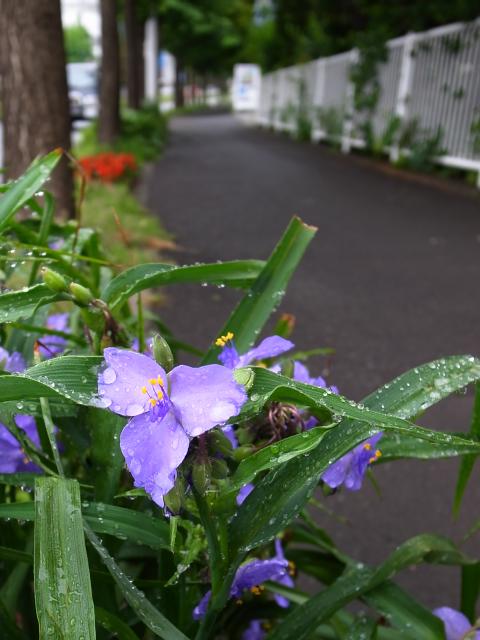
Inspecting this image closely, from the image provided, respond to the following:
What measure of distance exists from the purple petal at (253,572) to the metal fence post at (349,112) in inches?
460

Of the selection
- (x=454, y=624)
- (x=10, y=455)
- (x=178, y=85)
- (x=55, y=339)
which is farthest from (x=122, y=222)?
(x=178, y=85)

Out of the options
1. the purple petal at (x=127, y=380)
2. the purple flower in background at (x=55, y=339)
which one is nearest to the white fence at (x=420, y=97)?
the purple flower in background at (x=55, y=339)

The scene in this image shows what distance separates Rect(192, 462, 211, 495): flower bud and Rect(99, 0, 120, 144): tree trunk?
10023 mm

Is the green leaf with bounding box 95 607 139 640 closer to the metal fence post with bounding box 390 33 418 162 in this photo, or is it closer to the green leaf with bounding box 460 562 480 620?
the green leaf with bounding box 460 562 480 620

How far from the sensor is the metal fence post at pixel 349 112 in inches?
463

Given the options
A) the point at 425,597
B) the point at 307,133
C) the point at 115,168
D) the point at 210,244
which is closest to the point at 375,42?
the point at 307,133

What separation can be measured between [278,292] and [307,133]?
14.6 m

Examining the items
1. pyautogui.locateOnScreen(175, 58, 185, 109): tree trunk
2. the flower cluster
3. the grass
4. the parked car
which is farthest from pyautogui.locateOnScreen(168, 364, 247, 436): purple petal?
pyautogui.locateOnScreen(175, 58, 185, 109): tree trunk

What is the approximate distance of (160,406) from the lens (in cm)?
55

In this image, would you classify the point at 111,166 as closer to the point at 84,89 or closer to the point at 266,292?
the point at 266,292

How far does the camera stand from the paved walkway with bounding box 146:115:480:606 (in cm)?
241

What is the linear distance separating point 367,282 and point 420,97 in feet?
19.1

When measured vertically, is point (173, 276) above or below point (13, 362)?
above

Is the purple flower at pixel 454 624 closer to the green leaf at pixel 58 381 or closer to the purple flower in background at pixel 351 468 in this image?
the purple flower in background at pixel 351 468
